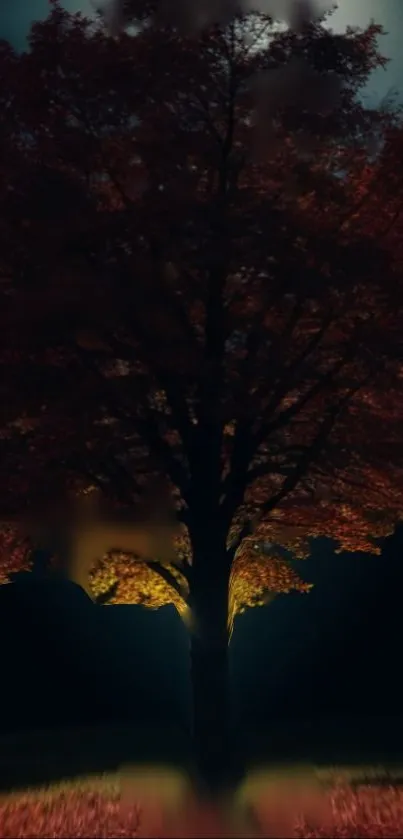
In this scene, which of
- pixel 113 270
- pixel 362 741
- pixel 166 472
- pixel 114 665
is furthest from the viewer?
pixel 114 665

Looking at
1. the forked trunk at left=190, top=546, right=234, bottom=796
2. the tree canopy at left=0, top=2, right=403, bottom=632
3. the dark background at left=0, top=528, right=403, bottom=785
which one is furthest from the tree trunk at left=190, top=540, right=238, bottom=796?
the dark background at left=0, top=528, right=403, bottom=785

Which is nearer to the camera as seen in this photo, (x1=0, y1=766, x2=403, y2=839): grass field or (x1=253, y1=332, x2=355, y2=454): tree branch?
(x1=0, y1=766, x2=403, y2=839): grass field

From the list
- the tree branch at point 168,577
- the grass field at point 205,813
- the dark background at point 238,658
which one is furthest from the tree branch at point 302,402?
the dark background at point 238,658

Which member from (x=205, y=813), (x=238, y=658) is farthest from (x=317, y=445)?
(x=238, y=658)

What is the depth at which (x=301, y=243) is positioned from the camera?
37.6 feet

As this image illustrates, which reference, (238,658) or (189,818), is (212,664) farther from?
(238,658)

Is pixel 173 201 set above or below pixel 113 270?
above

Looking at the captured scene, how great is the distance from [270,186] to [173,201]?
5.39 feet

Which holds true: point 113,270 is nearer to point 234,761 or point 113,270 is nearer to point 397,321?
point 397,321

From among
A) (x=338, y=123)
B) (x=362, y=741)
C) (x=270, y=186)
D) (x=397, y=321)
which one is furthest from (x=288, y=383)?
(x=362, y=741)

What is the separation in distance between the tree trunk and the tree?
78mm

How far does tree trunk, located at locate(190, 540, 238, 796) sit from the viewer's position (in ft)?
45.4

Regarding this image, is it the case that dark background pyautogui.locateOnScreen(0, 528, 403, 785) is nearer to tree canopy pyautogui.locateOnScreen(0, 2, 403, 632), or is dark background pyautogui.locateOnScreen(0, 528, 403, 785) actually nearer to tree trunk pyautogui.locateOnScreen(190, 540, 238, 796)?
tree trunk pyautogui.locateOnScreen(190, 540, 238, 796)

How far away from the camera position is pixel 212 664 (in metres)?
14.0
